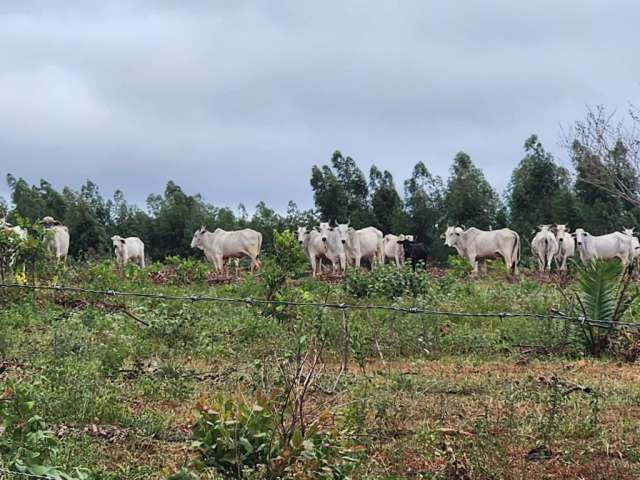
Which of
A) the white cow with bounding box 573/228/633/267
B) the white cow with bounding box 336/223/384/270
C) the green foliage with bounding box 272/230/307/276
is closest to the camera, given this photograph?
the green foliage with bounding box 272/230/307/276

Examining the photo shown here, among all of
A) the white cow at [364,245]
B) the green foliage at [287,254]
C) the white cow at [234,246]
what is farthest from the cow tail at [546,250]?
the green foliage at [287,254]

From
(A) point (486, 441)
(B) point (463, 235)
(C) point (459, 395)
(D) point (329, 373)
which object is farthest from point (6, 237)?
(B) point (463, 235)

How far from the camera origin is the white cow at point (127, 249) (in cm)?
2620

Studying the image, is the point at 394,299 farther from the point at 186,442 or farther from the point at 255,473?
the point at 255,473

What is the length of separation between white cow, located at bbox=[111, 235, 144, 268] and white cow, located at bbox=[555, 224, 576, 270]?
1291 cm

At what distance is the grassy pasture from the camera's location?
4.43 metres

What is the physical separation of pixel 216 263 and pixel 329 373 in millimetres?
17681

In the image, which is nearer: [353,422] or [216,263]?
[353,422]

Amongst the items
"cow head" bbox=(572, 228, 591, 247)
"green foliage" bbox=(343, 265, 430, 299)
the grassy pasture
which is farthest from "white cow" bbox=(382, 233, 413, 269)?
the grassy pasture

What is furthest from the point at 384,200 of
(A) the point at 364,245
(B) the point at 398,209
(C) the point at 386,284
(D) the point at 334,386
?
(D) the point at 334,386

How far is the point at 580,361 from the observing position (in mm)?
8172

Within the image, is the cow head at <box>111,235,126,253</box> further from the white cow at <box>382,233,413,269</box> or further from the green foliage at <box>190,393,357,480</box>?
the green foliage at <box>190,393,357,480</box>

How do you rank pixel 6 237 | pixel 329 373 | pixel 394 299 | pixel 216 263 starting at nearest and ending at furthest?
1. pixel 329 373
2. pixel 6 237
3. pixel 394 299
4. pixel 216 263

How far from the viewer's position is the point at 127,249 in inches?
1055
